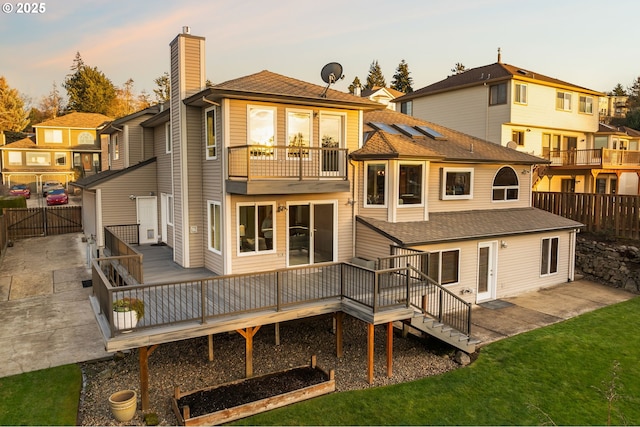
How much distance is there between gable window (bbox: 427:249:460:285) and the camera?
14.4 metres

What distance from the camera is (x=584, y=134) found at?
30.2m

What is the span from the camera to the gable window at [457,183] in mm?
16352

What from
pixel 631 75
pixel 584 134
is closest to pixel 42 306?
pixel 584 134

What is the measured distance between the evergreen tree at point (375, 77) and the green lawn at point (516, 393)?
68167 millimetres

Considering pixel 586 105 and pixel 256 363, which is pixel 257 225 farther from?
pixel 586 105

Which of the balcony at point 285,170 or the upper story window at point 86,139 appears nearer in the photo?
the balcony at point 285,170

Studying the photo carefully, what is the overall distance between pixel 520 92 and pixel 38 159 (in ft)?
164

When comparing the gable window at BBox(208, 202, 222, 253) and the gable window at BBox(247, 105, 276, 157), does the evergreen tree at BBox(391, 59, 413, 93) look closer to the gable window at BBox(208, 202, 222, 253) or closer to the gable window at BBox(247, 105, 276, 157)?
the gable window at BBox(247, 105, 276, 157)

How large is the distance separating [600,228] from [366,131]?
504 inches

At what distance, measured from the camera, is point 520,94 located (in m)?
25.8

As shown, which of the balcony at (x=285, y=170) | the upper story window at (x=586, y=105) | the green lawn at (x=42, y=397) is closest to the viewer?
the green lawn at (x=42, y=397)

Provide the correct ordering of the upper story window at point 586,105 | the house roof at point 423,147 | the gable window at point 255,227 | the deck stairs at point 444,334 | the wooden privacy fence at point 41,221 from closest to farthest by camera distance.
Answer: the deck stairs at point 444,334 < the gable window at point 255,227 < the house roof at point 423,147 < the wooden privacy fence at point 41,221 < the upper story window at point 586,105

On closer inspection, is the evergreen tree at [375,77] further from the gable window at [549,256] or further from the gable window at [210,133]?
the gable window at [210,133]

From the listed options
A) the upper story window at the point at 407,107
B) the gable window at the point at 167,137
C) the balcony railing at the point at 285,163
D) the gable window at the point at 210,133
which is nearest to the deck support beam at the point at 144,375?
the balcony railing at the point at 285,163
